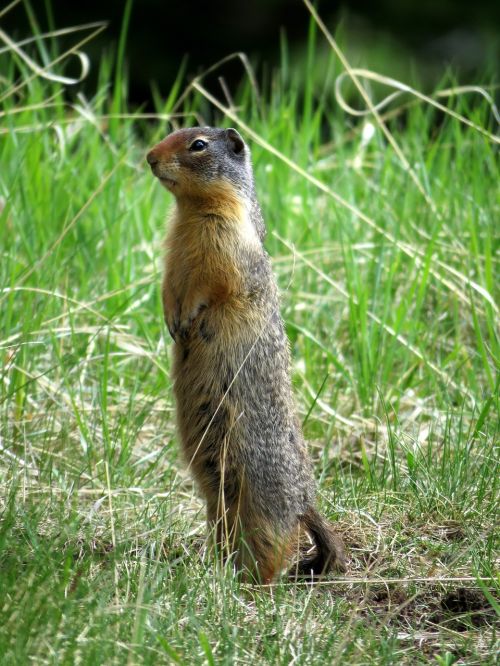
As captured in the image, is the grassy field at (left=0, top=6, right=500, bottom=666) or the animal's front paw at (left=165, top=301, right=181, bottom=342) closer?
the grassy field at (left=0, top=6, right=500, bottom=666)

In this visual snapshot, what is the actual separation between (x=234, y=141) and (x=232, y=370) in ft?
2.63

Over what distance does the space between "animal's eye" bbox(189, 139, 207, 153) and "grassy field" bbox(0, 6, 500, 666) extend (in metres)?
0.50

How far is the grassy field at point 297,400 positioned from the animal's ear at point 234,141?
1.28 feet

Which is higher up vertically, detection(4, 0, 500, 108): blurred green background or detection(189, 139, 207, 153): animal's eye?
detection(189, 139, 207, 153): animal's eye

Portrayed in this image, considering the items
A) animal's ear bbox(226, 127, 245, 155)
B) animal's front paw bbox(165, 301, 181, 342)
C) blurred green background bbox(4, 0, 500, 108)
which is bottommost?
blurred green background bbox(4, 0, 500, 108)

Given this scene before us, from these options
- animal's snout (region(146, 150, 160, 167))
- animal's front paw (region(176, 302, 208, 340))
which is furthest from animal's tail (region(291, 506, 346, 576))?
animal's snout (region(146, 150, 160, 167))

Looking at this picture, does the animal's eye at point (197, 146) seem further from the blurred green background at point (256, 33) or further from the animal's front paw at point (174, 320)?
the blurred green background at point (256, 33)

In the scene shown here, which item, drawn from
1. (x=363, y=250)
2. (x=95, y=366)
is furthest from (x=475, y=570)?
(x=363, y=250)

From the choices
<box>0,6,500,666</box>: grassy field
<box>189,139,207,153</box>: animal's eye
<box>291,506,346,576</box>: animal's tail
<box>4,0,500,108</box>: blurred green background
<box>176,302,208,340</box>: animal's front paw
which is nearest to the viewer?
<box>0,6,500,666</box>: grassy field

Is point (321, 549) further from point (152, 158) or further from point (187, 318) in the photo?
point (152, 158)

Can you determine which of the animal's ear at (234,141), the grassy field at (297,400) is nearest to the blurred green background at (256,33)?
the grassy field at (297,400)

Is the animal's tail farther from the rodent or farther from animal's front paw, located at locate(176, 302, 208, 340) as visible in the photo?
animal's front paw, located at locate(176, 302, 208, 340)

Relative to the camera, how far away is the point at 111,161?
511 centimetres

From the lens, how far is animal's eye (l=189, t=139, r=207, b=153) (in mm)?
3488
